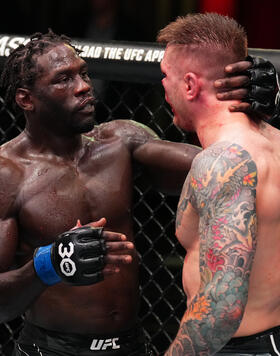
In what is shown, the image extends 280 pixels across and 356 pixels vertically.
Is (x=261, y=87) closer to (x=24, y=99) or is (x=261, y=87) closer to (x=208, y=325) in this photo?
(x=208, y=325)

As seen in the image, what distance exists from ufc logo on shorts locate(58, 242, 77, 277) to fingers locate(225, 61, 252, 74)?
59cm

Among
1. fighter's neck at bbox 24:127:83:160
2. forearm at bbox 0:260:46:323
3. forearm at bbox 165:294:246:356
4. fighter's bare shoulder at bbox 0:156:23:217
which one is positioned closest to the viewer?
forearm at bbox 165:294:246:356

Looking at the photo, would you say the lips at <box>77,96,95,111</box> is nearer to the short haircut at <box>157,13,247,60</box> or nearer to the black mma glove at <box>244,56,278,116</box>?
the short haircut at <box>157,13,247,60</box>

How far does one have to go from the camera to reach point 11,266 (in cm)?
223

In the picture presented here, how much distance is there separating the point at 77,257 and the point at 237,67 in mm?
616

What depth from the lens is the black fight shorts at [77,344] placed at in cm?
224

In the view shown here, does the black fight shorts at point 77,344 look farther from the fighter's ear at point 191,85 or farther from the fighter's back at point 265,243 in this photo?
Result: the fighter's ear at point 191,85

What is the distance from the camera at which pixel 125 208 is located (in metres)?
2.30

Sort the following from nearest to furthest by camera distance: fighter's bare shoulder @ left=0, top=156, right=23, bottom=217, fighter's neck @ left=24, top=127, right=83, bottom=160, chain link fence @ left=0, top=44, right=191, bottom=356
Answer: fighter's bare shoulder @ left=0, top=156, right=23, bottom=217 → fighter's neck @ left=24, top=127, right=83, bottom=160 → chain link fence @ left=0, top=44, right=191, bottom=356

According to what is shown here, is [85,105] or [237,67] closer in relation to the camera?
[237,67]

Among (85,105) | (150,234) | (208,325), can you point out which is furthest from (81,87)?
(150,234)

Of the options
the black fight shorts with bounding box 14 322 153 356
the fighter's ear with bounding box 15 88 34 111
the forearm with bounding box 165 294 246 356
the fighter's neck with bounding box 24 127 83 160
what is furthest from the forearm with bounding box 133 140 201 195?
the forearm with bounding box 165 294 246 356

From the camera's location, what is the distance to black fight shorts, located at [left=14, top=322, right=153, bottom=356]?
224cm

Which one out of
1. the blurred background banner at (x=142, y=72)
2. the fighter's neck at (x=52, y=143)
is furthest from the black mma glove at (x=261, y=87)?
the fighter's neck at (x=52, y=143)
